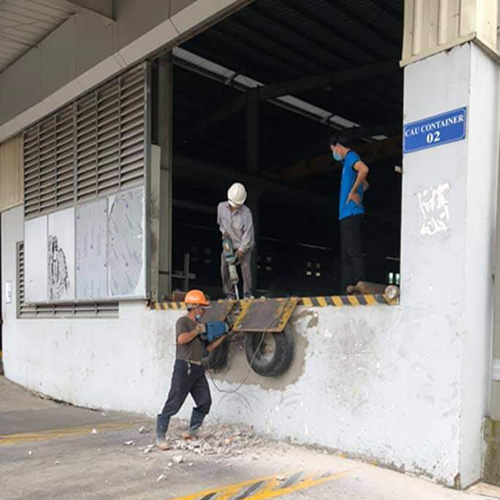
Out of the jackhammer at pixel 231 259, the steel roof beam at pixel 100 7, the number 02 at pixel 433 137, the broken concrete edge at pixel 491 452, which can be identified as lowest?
the broken concrete edge at pixel 491 452

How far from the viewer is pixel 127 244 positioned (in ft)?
27.0

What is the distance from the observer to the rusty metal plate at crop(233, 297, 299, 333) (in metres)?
5.75

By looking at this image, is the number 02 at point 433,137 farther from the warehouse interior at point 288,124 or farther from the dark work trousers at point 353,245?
the dark work trousers at point 353,245

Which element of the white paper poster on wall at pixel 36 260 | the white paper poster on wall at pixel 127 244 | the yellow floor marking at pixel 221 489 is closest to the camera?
the yellow floor marking at pixel 221 489

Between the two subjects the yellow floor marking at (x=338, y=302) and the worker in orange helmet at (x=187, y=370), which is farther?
the worker in orange helmet at (x=187, y=370)

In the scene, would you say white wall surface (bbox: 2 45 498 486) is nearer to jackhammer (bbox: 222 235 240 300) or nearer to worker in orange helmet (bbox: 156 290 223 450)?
worker in orange helmet (bbox: 156 290 223 450)

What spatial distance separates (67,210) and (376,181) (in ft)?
42.3

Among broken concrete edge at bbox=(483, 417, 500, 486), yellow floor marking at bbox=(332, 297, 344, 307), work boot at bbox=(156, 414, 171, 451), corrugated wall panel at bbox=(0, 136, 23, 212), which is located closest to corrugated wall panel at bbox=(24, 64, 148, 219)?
corrugated wall panel at bbox=(0, 136, 23, 212)

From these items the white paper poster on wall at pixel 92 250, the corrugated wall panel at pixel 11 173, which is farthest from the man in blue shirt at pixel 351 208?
the corrugated wall panel at pixel 11 173

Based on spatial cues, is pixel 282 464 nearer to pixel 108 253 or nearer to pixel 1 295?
pixel 108 253

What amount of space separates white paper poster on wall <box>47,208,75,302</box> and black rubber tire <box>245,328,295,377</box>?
4.50 m

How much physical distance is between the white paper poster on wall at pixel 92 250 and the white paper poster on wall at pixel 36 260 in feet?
4.38

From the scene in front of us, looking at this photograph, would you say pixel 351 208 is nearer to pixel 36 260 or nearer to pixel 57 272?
pixel 57 272

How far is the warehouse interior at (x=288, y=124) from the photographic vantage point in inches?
382
